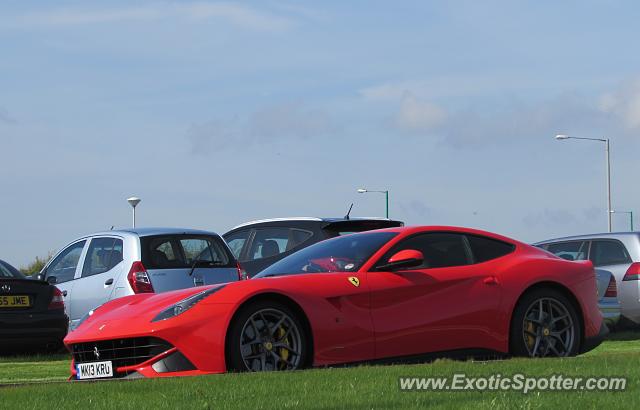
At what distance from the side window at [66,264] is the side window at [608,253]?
760 cm

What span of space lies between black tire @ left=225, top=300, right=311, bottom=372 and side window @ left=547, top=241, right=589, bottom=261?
934cm

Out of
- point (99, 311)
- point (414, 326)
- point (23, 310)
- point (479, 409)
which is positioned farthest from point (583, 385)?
point (23, 310)

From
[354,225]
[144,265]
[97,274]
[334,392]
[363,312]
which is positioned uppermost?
[354,225]

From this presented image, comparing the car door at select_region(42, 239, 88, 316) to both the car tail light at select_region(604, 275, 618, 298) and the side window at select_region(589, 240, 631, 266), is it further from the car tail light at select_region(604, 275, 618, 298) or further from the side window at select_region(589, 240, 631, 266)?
the side window at select_region(589, 240, 631, 266)

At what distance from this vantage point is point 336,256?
1107cm

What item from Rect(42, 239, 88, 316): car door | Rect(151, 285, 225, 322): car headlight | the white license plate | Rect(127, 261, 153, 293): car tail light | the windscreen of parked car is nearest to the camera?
Rect(151, 285, 225, 322): car headlight

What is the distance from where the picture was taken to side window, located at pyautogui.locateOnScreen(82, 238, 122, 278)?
15.3 m

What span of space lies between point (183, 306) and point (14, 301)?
19.9 ft

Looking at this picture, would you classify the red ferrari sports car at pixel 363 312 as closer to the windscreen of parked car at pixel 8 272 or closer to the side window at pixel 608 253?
the windscreen of parked car at pixel 8 272

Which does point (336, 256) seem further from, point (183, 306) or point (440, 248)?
point (183, 306)

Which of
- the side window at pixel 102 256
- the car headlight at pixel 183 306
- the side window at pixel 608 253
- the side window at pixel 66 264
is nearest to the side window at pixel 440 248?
the car headlight at pixel 183 306

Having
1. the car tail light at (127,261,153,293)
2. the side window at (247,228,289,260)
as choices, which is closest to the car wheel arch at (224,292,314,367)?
the car tail light at (127,261,153,293)

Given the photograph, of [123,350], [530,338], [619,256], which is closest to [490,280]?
[530,338]

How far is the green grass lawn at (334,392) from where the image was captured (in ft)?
25.1
